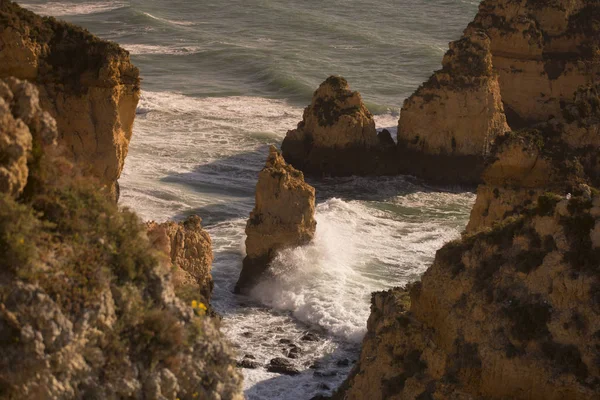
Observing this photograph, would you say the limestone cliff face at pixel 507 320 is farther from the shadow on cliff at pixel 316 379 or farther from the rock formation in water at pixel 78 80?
the rock formation in water at pixel 78 80

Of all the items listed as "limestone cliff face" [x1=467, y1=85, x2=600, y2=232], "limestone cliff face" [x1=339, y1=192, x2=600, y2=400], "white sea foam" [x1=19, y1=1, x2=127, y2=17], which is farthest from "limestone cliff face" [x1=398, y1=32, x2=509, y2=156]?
"white sea foam" [x1=19, y1=1, x2=127, y2=17]

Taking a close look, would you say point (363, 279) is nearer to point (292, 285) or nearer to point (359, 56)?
point (292, 285)

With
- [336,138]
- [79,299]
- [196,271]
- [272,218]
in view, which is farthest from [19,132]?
[336,138]

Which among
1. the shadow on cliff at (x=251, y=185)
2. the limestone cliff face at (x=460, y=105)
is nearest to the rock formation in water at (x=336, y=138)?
the shadow on cliff at (x=251, y=185)

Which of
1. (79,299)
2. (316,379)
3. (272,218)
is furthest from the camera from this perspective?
(272,218)

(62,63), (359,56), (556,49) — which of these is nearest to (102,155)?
(62,63)

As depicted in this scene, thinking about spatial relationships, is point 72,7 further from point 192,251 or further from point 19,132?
point 19,132
